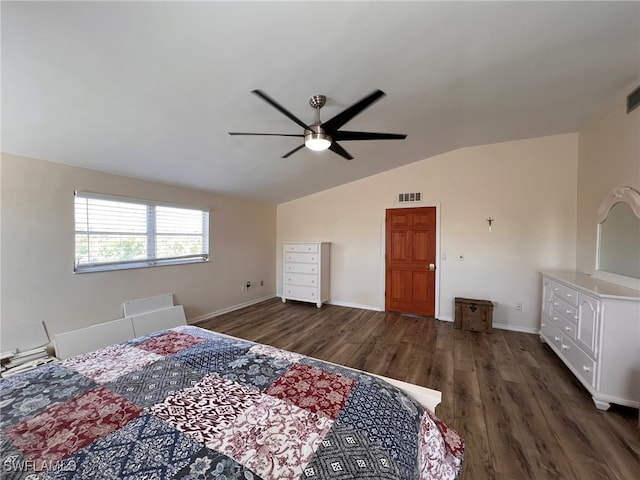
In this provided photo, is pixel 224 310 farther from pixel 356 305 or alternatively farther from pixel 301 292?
pixel 356 305

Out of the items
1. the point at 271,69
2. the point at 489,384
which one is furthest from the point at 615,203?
the point at 271,69

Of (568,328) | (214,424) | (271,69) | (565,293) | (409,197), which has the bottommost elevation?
(568,328)

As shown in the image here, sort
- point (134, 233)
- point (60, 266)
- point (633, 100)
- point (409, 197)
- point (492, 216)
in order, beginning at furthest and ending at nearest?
point (409, 197), point (492, 216), point (134, 233), point (60, 266), point (633, 100)

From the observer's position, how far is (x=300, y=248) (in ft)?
17.0

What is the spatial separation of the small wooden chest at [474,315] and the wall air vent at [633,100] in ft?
8.61

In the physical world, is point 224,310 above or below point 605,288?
below

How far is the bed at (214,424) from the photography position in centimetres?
85

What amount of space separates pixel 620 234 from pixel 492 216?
1.46 meters

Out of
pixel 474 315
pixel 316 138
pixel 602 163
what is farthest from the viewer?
pixel 474 315

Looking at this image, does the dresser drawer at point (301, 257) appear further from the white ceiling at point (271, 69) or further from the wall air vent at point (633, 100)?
the wall air vent at point (633, 100)

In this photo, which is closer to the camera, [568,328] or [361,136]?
[361,136]

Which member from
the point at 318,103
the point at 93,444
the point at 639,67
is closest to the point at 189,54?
the point at 318,103

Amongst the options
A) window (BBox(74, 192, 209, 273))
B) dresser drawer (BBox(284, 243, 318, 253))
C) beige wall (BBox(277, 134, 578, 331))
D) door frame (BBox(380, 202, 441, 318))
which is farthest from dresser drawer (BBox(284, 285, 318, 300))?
window (BBox(74, 192, 209, 273))

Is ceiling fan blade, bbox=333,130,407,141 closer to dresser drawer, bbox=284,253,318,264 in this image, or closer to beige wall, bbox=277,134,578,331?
beige wall, bbox=277,134,578,331
